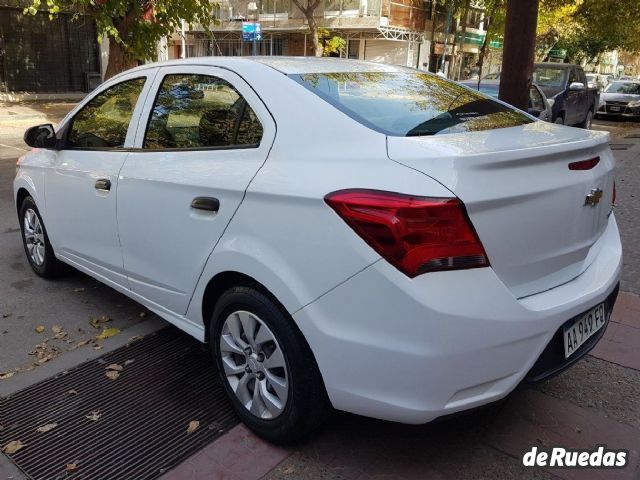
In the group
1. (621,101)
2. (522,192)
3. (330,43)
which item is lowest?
(621,101)

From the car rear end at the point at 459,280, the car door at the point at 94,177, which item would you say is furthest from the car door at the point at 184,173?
the car rear end at the point at 459,280

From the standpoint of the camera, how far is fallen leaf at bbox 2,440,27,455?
8.72 feet

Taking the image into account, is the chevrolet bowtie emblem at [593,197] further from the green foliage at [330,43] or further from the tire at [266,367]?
the green foliage at [330,43]

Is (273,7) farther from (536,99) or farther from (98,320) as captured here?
(98,320)

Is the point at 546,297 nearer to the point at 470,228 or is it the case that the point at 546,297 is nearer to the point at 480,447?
the point at 470,228

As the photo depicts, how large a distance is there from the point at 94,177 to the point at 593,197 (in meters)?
2.78

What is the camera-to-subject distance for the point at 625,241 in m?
5.96

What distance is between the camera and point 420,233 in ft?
6.65

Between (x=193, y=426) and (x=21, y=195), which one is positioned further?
(x=21, y=195)

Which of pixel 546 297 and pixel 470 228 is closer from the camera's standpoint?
pixel 470 228

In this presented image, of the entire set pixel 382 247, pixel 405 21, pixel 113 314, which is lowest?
pixel 113 314

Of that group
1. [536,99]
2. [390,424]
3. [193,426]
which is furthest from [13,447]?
[536,99]

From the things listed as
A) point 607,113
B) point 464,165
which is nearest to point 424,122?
point 464,165

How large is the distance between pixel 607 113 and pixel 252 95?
2241 cm
